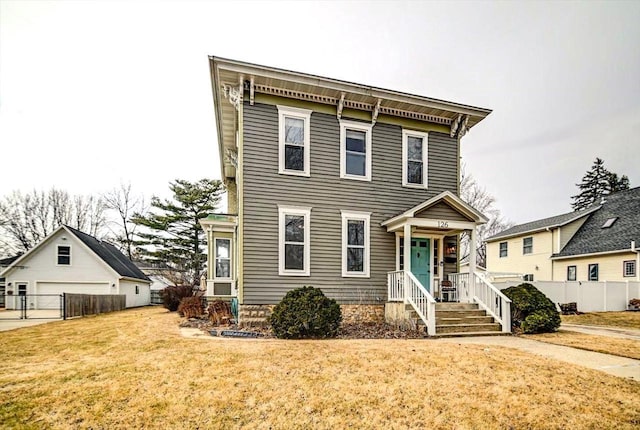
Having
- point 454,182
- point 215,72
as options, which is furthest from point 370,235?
point 215,72

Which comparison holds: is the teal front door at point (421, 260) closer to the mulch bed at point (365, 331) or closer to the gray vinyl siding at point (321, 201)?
the gray vinyl siding at point (321, 201)

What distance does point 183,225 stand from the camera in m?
31.5

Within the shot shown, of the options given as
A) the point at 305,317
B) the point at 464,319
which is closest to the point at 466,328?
the point at 464,319

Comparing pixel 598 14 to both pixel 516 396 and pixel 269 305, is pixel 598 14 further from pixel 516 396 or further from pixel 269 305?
pixel 269 305

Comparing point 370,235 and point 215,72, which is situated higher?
point 215,72

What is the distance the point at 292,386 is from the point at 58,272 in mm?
21924

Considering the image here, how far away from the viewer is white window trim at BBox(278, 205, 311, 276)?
10.2 meters

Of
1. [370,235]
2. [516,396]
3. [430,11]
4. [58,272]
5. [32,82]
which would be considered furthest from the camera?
[58,272]

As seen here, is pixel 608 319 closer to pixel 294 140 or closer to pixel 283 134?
pixel 294 140

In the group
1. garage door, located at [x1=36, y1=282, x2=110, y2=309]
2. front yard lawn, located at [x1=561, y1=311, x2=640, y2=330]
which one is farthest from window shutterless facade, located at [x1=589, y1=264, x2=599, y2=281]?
garage door, located at [x1=36, y1=282, x2=110, y2=309]

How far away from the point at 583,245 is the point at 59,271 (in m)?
30.2

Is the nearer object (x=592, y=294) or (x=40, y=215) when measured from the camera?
(x=592, y=294)

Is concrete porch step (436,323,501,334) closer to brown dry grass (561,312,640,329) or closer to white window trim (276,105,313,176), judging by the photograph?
white window trim (276,105,313,176)

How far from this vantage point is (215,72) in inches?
388
